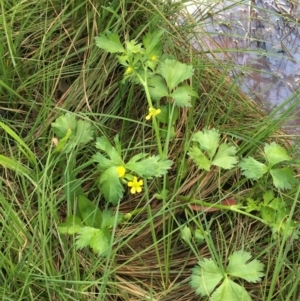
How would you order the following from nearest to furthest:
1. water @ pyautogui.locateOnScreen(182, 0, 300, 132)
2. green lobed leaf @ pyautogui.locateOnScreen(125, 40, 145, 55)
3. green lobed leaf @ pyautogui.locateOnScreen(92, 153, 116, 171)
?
green lobed leaf @ pyautogui.locateOnScreen(92, 153, 116, 171) < green lobed leaf @ pyautogui.locateOnScreen(125, 40, 145, 55) < water @ pyautogui.locateOnScreen(182, 0, 300, 132)

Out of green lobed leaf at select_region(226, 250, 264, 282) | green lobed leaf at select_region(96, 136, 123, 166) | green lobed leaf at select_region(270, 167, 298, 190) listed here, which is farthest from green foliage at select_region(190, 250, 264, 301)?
green lobed leaf at select_region(96, 136, 123, 166)

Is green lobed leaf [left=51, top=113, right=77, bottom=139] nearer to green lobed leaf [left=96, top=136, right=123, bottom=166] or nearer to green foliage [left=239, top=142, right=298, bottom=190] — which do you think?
green lobed leaf [left=96, top=136, right=123, bottom=166]

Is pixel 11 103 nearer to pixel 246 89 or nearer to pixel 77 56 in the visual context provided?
pixel 77 56

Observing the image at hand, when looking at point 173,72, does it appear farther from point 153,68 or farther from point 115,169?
point 115,169

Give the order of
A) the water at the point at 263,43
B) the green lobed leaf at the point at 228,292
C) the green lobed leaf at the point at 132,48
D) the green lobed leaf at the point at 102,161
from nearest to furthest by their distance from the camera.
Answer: the green lobed leaf at the point at 228,292, the green lobed leaf at the point at 102,161, the green lobed leaf at the point at 132,48, the water at the point at 263,43

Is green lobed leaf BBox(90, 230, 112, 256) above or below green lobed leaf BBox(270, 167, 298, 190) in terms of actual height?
below

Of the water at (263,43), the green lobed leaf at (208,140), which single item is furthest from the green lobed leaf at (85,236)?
the water at (263,43)

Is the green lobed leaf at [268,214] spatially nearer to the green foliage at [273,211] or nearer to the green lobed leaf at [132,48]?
the green foliage at [273,211]

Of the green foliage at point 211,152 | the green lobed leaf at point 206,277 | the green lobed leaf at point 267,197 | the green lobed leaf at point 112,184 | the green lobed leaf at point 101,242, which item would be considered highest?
the green foliage at point 211,152
